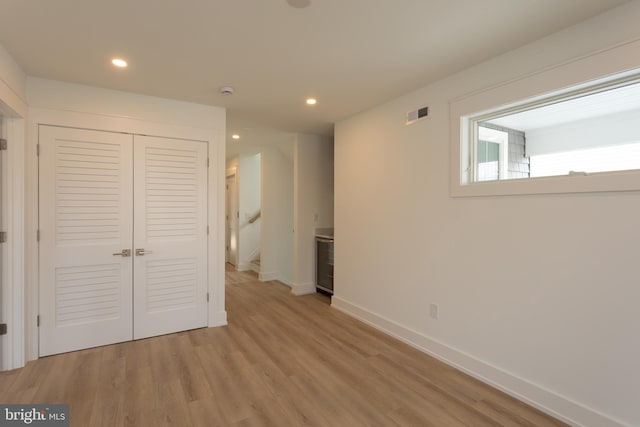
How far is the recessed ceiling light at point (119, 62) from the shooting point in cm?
245

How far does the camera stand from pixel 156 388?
7.65 ft

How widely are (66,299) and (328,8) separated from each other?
3.32 m

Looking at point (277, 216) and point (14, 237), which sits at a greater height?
point (277, 216)

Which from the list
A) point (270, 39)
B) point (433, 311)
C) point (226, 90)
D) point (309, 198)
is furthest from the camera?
point (309, 198)

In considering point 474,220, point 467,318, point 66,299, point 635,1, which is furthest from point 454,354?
point 66,299

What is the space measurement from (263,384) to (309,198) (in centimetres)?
306

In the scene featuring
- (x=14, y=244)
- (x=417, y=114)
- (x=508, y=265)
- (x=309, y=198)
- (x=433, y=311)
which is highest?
(x=417, y=114)

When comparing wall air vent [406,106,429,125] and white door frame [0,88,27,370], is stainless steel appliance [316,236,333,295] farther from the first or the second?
white door frame [0,88,27,370]

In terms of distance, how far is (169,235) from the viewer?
133 inches

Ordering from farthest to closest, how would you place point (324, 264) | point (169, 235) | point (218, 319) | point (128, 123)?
point (324, 264), point (218, 319), point (169, 235), point (128, 123)

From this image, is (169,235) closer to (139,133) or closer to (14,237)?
(139,133)

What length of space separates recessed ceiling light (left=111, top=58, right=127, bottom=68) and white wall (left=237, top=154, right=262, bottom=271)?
13.7ft

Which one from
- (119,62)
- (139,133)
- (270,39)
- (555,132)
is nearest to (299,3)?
(270,39)

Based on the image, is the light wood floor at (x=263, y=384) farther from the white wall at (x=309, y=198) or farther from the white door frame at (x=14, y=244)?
the white wall at (x=309, y=198)
